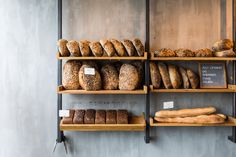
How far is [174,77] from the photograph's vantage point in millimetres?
2322

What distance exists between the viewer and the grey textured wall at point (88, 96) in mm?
2559

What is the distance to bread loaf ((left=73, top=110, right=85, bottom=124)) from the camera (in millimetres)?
2293

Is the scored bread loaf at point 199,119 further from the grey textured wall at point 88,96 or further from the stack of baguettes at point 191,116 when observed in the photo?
the grey textured wall at point 88,96

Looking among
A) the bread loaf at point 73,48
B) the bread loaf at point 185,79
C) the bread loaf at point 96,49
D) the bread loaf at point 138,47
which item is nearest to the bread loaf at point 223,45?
the bread loaf at point 185,79

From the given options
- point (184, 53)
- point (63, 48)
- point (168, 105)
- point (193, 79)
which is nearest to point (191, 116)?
point (168, 105)

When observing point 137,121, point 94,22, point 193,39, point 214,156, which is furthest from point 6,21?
point 214,156

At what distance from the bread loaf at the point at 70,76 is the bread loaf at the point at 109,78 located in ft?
0.87

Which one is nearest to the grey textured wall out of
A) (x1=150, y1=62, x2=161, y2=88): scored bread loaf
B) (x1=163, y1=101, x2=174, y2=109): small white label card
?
(x1=163, y1=101, x2=174, y2=109): small white label card

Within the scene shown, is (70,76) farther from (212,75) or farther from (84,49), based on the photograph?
(212,75)

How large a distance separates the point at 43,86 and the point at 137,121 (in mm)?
1113

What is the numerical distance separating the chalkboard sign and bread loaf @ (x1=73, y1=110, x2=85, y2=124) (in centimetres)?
129

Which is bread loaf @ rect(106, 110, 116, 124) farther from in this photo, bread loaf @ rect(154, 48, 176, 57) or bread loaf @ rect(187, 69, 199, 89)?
bread loaf @ rect(187, 69, 199, 89)

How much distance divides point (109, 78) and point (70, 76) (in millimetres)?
397

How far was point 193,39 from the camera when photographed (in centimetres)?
257
